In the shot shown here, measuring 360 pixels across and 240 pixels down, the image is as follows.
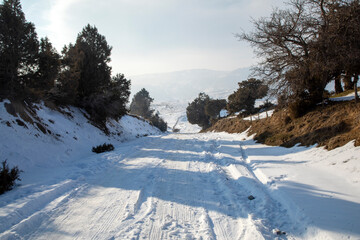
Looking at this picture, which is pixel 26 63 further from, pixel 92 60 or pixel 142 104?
pixel 142 104

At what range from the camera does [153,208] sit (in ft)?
14.5

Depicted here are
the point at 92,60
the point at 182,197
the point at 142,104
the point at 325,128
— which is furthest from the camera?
the point at 142,104

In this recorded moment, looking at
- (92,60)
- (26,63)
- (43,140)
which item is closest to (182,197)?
(43,140)

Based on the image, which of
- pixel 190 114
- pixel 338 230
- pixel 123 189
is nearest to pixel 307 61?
pixel 338 230

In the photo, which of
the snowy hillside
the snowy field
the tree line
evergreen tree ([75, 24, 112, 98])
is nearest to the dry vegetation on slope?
the snowy field

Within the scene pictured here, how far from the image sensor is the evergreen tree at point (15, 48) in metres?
9.40

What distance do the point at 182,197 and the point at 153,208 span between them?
89 centimetres

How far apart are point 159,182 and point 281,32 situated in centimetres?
1011

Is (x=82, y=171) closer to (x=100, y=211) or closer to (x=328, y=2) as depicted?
(x=100, y=211)

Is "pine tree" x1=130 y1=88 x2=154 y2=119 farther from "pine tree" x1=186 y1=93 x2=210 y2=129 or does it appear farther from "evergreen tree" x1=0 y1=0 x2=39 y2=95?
"evergreen tree" x1=0 y1=0 x2=39 y2=95

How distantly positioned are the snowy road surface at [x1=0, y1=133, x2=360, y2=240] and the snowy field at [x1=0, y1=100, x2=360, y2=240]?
0.06 ft

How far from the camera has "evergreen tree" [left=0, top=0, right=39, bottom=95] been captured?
9.40m

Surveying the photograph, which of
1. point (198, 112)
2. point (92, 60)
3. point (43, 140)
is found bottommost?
point (43, 140)

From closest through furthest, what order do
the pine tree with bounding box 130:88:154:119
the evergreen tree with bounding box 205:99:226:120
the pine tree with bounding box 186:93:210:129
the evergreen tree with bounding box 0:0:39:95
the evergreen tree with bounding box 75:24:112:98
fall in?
1. the evergreen tree with bounding box 0:0:39:95
2. the evergreen tree with bounding box 75:24:112:98
3. the evergreen tree with bounding box 205:99:226:120
4. the pine tree with bounding box 186:93:210:129
5. the pine tree with bounding box 130:88:154:119
